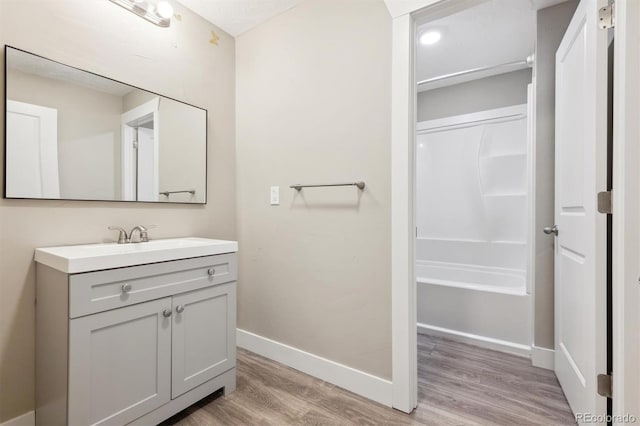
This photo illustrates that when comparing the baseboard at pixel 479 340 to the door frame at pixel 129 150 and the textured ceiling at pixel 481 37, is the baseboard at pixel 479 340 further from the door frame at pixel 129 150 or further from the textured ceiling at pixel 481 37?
the door frame at pixel 129 150

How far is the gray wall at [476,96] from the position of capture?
2.85m

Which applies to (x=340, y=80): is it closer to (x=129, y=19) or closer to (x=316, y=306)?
(x=129, y=19)

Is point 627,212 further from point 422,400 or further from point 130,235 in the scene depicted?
point 130,235

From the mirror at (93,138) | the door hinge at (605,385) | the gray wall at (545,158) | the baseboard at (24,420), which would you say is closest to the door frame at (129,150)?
the mirror at (93,138)

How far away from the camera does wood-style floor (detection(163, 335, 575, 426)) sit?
1.43 m

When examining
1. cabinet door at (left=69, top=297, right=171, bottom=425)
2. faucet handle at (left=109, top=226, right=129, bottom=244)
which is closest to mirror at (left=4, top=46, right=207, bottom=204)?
faucet handle at (left=109, top=226, right=129, bottom=244)

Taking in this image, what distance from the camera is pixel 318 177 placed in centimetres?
183

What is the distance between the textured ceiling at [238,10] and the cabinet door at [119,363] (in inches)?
73.1

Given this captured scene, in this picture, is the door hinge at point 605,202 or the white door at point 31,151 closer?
the door hinge at point 605,202

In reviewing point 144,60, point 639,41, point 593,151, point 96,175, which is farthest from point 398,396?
point 144,60

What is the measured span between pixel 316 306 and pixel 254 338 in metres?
0.65

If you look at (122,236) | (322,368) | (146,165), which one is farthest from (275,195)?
(322,368)

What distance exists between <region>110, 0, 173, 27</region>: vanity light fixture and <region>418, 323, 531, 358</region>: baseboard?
114 inches

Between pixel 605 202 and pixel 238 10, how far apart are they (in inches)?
89.9
